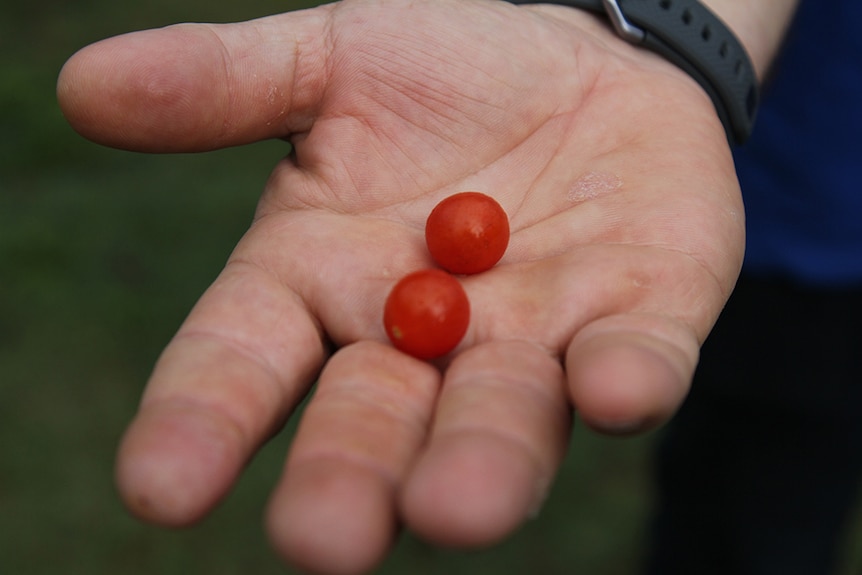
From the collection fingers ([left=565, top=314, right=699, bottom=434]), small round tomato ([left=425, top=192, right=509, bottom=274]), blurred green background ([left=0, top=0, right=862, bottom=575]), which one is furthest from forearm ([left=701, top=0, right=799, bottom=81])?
blurred green background ([left=0, top=0, right=862, bottom=575])

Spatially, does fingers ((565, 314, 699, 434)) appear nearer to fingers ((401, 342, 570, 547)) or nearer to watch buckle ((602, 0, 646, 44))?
fingers ((401, 342, 570, 547))

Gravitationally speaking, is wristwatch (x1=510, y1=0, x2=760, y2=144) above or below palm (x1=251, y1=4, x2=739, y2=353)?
above

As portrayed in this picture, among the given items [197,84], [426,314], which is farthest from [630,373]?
[197,84]

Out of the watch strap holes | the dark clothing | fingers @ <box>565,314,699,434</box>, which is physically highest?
the watch strap holes

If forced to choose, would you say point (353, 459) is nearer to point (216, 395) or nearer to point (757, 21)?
point (216, 395)

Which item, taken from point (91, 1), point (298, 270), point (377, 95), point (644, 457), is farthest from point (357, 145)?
point (91, 1)

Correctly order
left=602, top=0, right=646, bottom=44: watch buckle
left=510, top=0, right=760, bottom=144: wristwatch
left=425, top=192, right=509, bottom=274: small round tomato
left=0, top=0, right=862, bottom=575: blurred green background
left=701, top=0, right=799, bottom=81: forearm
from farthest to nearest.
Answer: left=0, top=0, right=862, bottom=575: blurred green background < left=701, top=0, right=799, bottom=81: forearm < left=602, top=0, right=646, bottom=44: watch buckle < left=510, top=0, right=760, bottom=144: wristwatch < left=425, top=192, right=509, bottom=274: small round tomato
